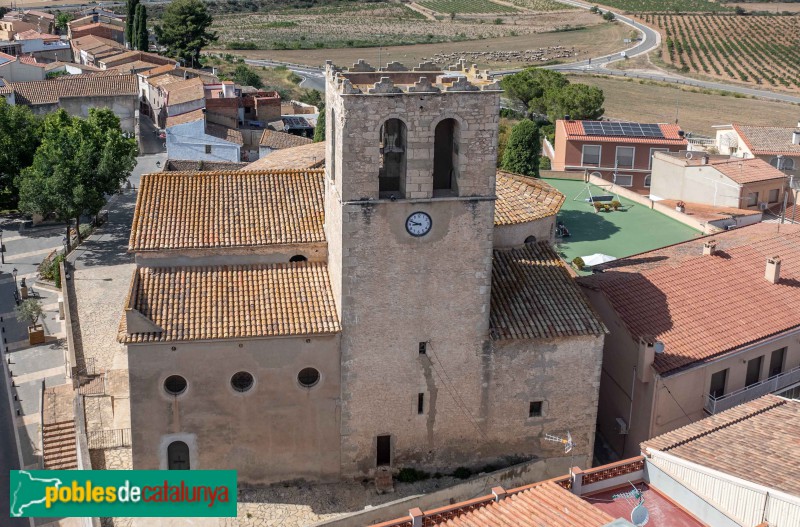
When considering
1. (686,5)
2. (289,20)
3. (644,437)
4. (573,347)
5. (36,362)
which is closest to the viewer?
(573,347)

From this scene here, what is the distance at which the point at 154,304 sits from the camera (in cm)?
2673

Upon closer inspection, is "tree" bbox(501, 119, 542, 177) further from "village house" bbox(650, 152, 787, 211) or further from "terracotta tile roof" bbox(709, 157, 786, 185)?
"terracotta tile roof" bbox(709, 157, 786, 185)

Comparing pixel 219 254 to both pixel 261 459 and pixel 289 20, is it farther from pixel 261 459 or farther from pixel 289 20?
pixel 289 20

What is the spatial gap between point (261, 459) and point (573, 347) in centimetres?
979

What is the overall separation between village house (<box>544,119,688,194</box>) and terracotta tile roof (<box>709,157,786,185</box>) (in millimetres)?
11285

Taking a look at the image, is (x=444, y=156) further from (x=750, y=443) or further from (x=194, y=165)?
(x=194, y=165)

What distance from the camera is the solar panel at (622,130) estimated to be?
6444 cm

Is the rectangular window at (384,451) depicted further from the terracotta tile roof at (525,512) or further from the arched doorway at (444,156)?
the arched doorway at (444,156)

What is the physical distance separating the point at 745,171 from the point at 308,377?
108 ft

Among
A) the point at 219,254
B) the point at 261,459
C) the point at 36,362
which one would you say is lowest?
the point at 36,362

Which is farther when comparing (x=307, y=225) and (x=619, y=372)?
(x=619, y=372)

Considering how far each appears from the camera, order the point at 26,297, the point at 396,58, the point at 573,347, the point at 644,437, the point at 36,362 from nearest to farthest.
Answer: the point at 573,347, the point at 644,437, the point at 36,362, the point at 26,297, the point at 396,58

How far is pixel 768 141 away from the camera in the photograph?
62.4 metres

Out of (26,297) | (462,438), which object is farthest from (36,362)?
(462,438)
